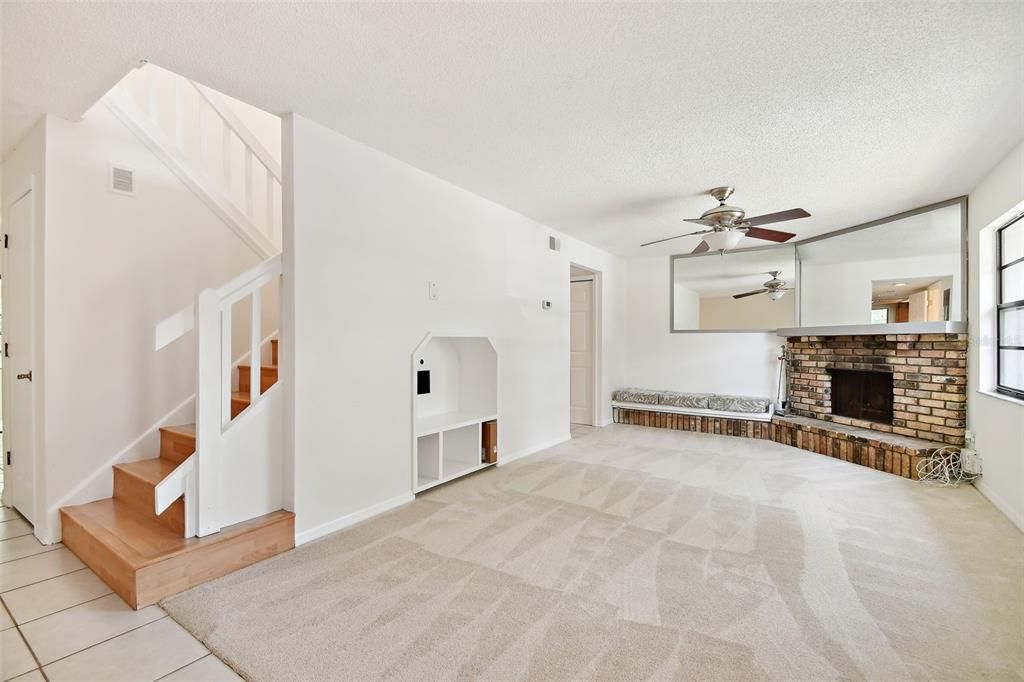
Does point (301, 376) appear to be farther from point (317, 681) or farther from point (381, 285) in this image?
point (317, 681)

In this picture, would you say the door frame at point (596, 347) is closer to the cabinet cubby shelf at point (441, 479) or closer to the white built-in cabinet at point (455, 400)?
the white built-in cabinet at point (455, 400)

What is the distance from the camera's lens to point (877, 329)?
180 inches

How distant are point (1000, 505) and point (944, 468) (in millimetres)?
702

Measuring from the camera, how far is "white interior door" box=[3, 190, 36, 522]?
2.76m

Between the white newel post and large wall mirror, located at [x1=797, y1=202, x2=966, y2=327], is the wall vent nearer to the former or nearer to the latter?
the white newel post

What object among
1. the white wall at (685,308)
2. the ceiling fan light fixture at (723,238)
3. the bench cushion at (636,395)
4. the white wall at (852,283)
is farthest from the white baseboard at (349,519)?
the white wall at (852,283)

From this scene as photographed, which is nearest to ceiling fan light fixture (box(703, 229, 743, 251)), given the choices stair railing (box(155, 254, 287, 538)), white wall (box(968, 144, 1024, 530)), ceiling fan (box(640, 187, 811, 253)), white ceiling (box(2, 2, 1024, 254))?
ceiling fan (box(640, 187, 811, 253))

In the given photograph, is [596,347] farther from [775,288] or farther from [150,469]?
[150,469]

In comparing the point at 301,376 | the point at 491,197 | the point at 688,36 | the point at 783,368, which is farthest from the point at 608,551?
the point at 783,368

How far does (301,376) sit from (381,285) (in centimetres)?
82

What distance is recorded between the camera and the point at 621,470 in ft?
13.8

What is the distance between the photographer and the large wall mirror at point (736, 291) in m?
5.81

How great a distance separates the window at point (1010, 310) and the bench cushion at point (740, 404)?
221cm

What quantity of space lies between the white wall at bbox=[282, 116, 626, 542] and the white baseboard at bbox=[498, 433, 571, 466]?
1.3 inches
